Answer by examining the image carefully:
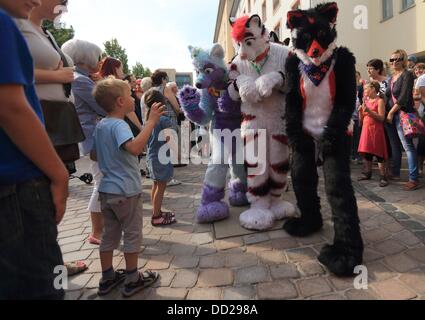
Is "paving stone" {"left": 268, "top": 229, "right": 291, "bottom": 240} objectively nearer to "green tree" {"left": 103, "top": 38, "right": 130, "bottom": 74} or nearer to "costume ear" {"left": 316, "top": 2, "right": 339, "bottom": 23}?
"costume ear" {"left": 316, "top": 2, "right": 339, "bottom": 23}

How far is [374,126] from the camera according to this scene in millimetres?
5180

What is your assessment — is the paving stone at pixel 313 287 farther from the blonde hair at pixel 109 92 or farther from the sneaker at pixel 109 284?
the blonde hair at pixel 109 92

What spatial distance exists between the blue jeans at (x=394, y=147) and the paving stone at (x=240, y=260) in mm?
3412

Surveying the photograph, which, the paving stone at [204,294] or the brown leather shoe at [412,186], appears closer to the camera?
the paving stone at [204,294]

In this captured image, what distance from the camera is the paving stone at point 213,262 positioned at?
9.64ft

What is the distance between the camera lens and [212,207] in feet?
12.8

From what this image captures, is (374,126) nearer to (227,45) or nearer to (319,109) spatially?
(319,109)

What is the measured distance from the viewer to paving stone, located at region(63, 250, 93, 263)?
330 centimetres

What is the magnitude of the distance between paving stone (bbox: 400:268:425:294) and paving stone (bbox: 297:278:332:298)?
0.56 metres

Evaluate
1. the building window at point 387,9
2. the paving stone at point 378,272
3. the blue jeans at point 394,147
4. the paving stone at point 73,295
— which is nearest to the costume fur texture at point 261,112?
the paving stone at point 378,272

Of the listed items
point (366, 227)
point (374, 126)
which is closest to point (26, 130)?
point (366, 227)

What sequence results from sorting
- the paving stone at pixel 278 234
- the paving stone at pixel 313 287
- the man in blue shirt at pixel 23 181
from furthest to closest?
the paving stone at pixel 278 234
the paving stone at pixel 313 287
the man in blue shirt at pixel 23 181

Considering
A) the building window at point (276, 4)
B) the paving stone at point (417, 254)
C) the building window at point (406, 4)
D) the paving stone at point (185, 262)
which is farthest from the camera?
the building window at point (276, 4)
